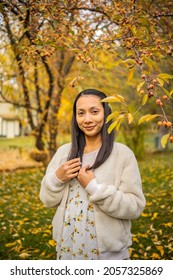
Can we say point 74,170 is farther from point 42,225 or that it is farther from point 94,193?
point 42,225

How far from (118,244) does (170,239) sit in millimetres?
2050

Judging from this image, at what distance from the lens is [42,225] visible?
4.66 meters

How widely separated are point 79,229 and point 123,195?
0.97 feet

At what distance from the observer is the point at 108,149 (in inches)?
79.9

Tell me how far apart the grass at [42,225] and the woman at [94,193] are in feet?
5.26

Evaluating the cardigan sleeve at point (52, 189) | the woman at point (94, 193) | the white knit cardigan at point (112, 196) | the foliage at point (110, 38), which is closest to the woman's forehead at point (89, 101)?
the woman at point (94, 193)

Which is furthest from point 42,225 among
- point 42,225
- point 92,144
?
point 92,144

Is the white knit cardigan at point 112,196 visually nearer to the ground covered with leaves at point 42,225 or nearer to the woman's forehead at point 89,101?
the woman's forehead at point 89,101

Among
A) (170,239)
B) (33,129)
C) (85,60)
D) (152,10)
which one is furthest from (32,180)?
(85,60)

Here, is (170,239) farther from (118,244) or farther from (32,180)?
(32,180)

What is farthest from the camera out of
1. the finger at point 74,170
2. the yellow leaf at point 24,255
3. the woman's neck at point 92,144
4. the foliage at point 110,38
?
the yellow leaf at point 24,255

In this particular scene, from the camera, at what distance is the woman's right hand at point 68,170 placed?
1.98 metres

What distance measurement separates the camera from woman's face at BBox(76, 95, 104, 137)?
2035 mm

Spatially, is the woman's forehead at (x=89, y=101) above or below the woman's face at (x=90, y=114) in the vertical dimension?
above
